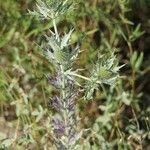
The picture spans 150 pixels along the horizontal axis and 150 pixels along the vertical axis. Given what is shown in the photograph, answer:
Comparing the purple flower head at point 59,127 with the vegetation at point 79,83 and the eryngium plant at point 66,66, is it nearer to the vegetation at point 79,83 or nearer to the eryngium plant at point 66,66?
the eryngium plant at point 66,66

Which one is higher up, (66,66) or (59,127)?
(66,66)

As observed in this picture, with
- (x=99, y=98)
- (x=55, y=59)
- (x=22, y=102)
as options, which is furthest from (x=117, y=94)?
(x=55, y=59)

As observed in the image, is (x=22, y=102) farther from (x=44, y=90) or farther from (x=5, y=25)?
(x=5, y=25)

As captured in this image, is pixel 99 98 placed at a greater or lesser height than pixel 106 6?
lesser

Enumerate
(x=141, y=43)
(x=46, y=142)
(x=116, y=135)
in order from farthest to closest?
(x=141, y=43), (x=116, y=135), (x=46, y=142)

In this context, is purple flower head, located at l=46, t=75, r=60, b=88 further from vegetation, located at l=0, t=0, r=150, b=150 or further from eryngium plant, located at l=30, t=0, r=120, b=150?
vegetation, located at l=0, t=0, r=150, b=150

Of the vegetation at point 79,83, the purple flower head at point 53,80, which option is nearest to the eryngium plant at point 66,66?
the purple flower head at point 53,80

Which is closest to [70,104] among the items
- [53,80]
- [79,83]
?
[53,80]

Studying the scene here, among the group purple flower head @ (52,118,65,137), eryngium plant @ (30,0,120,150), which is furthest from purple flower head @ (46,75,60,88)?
purple flower head @ (52,118,65,137)

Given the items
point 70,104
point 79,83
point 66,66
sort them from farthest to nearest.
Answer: point 79,83
point 70,104
point 66,66

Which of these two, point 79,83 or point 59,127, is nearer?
point 59,127

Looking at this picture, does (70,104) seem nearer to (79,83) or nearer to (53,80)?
(53,80)
